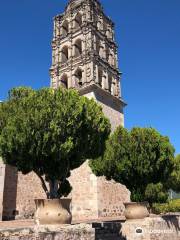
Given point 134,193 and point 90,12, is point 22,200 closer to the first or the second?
point 134,193

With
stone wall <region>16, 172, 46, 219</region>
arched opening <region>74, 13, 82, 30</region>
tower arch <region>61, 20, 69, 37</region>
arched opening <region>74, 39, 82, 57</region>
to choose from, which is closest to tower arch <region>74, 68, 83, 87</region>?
arched opening <region>74, 39, 82, 57</region>

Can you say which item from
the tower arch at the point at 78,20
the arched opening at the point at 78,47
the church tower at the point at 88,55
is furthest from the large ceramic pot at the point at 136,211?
the tower arch at the point at 78,20

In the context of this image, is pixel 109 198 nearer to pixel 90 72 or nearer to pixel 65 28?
pixel 90 72

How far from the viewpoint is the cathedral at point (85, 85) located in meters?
22.3

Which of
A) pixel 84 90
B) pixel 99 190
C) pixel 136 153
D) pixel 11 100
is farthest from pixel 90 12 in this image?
pixel 11 100

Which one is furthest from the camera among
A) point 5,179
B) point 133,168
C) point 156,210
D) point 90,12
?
point 90,12

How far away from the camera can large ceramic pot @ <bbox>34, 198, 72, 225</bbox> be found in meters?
9.89

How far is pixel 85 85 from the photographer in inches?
1076

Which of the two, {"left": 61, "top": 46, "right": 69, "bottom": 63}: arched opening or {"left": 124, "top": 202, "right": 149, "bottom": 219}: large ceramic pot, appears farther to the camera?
{"left": 61, "top": 46, "right": 69, "bottom": 63}: arched opening

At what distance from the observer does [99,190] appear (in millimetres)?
23766

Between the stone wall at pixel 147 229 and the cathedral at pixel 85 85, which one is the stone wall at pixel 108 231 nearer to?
the stone wall at pixel 147 229

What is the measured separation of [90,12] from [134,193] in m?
22.2

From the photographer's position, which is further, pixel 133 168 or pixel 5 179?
pixel 5 179

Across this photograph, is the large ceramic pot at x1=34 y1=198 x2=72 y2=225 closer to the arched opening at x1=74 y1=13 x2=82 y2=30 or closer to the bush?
the bush
